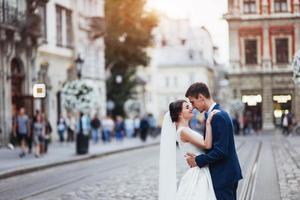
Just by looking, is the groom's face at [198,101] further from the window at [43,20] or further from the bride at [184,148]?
the window at [43,20]

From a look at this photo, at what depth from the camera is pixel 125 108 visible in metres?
62.3

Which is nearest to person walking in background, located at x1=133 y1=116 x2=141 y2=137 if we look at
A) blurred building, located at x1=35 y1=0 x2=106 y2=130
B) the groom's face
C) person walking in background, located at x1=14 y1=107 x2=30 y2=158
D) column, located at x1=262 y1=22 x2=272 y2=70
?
blurred building, located at x1=35 y1=0 x2=106 y2=130

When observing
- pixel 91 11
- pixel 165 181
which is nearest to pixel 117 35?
pixel 91 11

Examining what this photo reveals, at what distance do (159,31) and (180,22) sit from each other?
509 cm

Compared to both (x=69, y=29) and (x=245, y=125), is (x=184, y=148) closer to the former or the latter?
(x=245, y=125)

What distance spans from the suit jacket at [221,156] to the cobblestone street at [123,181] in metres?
6.53

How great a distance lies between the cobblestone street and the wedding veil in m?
6.43

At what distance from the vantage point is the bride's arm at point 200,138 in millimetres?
6754

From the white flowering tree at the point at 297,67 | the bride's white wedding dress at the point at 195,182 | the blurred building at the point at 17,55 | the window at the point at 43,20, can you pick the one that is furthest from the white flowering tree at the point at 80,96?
the bride's white wedding dress at the point at 195,182

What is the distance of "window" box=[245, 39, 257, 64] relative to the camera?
41.8 metres

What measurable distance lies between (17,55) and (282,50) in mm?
13055

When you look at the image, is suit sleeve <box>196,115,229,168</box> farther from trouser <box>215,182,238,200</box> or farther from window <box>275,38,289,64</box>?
window <box>275,38,289,64</box>

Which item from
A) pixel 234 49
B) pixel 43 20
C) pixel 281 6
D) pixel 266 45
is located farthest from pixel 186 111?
pixel 234 49

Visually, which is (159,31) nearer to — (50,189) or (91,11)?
(91,11)
